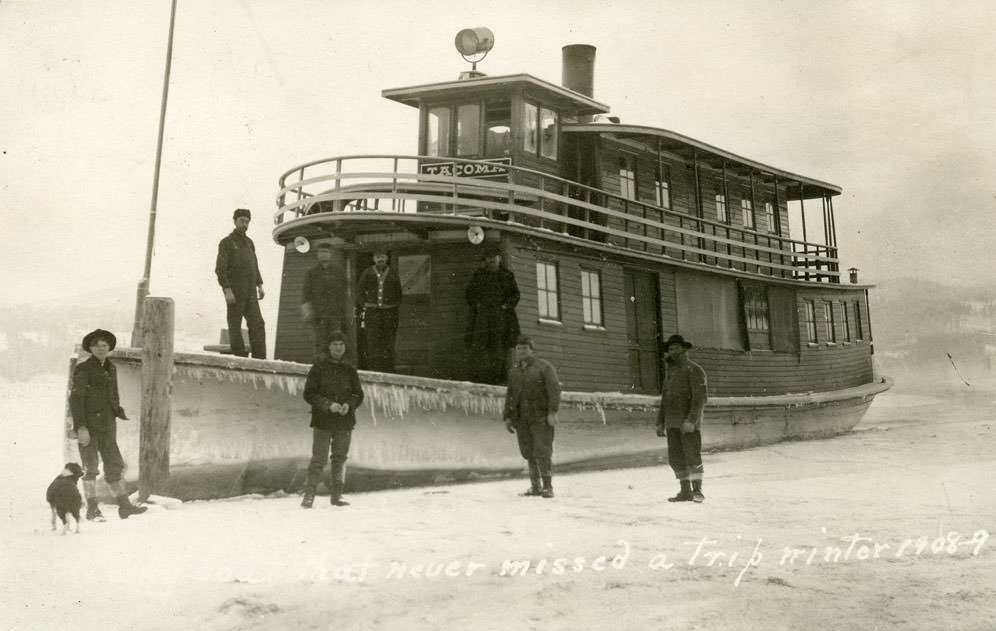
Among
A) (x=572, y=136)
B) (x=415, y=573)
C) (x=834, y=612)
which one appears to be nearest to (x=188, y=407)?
(x=415, y=573)

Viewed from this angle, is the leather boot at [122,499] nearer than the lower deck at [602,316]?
Yes

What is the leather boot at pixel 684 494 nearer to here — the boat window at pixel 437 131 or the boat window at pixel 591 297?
the boat window at pixel 591 297

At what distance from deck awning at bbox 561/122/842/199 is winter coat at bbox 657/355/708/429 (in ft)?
19.5

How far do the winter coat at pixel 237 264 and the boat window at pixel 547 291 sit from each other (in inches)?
145

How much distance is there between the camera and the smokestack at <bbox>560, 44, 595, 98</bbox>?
1559 centimetres

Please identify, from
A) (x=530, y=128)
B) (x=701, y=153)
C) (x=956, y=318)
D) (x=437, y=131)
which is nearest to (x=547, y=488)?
(x=530, y=128)

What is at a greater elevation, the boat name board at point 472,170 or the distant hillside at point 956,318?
the boat name board at point 472,170

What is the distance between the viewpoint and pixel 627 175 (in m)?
14.0

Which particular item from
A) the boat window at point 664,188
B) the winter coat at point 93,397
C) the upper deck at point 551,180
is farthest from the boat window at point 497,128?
the winter coat at point 93,397

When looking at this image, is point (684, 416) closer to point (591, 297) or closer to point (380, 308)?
point (380, 308)

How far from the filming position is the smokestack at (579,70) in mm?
15594

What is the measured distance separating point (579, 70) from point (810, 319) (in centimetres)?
670

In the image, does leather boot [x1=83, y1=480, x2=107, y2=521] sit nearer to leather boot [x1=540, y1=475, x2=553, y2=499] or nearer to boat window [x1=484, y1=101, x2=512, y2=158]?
leather boot [x1=540, y1=475, x2=553, y2=499]

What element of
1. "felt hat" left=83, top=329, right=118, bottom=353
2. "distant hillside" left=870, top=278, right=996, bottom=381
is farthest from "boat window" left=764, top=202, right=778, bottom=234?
"felt hat" left=83, top=329, right=118, bottom=353
